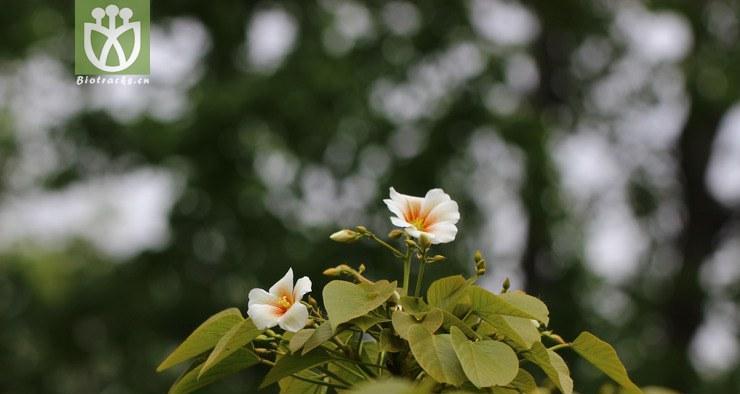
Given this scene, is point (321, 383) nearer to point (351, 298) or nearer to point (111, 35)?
point (351, 298)

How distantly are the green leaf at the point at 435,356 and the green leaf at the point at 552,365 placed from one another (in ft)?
0.33

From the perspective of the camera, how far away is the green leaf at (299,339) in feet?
3.53

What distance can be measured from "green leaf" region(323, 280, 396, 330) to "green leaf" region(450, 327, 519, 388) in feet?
0.27

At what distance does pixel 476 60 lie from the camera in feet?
21.3

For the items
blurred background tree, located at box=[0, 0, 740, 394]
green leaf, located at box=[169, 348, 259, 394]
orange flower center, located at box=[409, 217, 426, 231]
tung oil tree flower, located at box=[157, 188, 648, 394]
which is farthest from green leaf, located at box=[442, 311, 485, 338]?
blurred background tree, located at box=[0, 0, 740, 394]

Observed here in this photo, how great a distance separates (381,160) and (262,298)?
5.13 metres

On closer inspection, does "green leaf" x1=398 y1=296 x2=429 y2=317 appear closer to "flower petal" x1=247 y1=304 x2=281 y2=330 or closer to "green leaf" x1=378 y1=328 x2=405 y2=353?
"green leaf" x1=378 y1=328 x2=405 y2=353

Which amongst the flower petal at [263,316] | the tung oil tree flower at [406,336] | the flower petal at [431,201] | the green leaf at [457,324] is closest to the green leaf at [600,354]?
the tung oil tree flower at [406,336]

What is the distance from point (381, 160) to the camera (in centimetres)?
623

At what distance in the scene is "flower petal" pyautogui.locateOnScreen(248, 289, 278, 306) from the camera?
112 cm

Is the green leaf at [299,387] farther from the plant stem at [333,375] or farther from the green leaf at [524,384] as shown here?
the green leaf at [524,384]

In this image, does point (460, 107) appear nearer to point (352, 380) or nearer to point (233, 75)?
point (233, 75)

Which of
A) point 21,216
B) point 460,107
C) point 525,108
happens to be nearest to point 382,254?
point 460,107

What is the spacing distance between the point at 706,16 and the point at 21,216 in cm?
566
